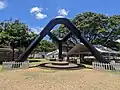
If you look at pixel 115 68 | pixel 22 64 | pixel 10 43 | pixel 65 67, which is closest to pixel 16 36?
pixel 10 43

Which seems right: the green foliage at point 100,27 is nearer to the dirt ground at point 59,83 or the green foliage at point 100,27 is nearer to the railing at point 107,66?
the railing at point 107,66

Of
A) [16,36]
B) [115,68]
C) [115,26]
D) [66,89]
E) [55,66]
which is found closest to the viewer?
[66,89]

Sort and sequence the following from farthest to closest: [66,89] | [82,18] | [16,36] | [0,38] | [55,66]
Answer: [82,18] → [16,36] → [0,38] → [55,66] → [66,89]

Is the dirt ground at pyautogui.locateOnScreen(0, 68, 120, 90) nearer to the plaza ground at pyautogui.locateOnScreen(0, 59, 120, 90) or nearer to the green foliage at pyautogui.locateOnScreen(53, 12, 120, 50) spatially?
the plaza ground at pyautogui.locateOnScreen(0, 59, 120, 90)

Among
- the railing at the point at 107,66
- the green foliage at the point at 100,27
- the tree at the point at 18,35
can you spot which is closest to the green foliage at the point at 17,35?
the tree at the point at 18,35

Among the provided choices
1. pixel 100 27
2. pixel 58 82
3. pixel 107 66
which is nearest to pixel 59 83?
pixel 58 82

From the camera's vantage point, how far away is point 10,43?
108 feet

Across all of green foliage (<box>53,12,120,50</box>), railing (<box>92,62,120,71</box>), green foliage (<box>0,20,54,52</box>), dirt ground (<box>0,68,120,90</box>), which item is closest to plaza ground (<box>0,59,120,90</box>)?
dirt ground (<box>0,68,120,90</box>)

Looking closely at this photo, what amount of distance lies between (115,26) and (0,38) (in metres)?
24.1

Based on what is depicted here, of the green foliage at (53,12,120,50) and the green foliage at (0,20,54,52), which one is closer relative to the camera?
the green foliage at (0,20,54,52)

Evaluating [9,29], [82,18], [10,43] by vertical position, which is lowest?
[10,43]

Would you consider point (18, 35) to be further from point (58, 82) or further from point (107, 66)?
point (58, 82)

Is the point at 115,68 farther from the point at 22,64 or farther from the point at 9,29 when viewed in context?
the point at 9,29

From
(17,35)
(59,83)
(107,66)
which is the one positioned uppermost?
(17,35)
